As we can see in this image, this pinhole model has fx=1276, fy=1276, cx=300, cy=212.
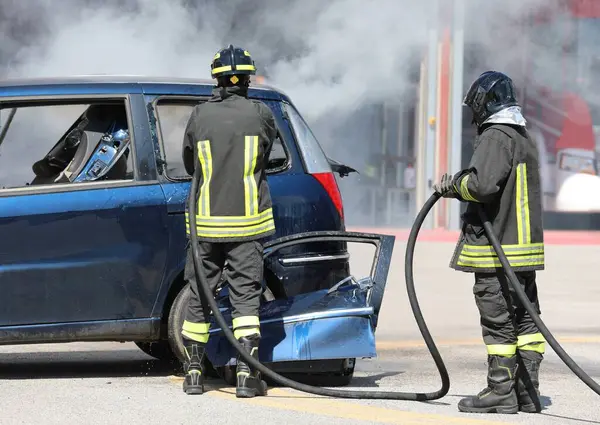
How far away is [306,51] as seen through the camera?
57.8ft

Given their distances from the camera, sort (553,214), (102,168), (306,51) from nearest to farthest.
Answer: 1. (102,168)
2. (306,51)
3. (553,214)

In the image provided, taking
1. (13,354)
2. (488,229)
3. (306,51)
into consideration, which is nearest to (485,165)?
(488,229)

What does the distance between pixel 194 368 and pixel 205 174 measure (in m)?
0.88

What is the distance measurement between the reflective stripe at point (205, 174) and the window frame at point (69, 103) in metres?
0.50

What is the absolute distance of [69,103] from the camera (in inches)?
246

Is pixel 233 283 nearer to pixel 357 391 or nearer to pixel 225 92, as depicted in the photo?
pixel 357 391

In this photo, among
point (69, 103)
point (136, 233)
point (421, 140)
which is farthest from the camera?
point (421, 140)

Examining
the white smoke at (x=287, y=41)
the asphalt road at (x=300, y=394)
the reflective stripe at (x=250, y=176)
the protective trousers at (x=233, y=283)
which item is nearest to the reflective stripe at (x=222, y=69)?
the reflective stripe at (x=250, y=176)

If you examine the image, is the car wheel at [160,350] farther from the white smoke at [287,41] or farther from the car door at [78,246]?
the white smoke at [287,41]

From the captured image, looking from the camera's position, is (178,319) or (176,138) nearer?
(178,319)

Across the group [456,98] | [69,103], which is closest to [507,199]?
[69,103]

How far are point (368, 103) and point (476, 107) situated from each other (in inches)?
523

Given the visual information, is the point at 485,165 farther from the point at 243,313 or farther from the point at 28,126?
the point at 28,126

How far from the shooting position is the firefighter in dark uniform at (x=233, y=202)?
18.7 ft
